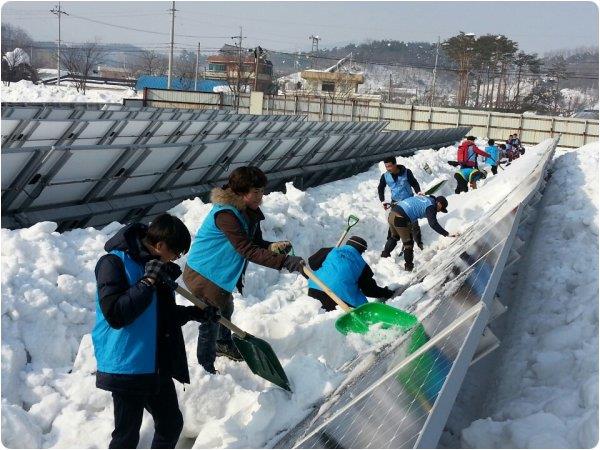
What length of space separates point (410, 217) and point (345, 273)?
10.6ft

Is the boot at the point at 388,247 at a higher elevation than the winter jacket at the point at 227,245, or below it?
below

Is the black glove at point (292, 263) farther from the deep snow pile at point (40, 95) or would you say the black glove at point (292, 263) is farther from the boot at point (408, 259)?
the deep snow pile at point (40, 95)

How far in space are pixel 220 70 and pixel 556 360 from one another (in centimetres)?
9174

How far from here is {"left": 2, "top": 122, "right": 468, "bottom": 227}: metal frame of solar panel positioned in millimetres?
7031

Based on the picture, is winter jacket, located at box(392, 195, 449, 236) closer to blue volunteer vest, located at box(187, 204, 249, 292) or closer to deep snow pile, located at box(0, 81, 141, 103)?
blue volunteer vest, located at box(187, 204, 249, 292)

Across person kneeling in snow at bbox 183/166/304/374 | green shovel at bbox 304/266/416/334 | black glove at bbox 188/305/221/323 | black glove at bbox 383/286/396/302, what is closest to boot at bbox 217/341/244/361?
person kneeling in snow at bbox 183/166/304/374

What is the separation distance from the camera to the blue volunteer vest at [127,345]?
3.23 meters

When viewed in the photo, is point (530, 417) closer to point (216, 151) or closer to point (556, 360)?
point (556, 360)

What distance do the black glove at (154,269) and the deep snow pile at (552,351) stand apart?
6.64 ft

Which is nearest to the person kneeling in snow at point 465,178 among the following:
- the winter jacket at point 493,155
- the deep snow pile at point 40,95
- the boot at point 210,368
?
the winter jacket at point 493,155

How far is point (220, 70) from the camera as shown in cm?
9300

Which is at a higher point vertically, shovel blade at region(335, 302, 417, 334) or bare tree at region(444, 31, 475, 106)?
bare tree at region(444, 31, 475, 106)

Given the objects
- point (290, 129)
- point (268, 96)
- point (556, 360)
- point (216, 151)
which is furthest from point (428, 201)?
point (268, 96)

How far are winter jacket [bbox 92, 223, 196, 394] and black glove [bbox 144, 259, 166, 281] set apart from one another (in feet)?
0.19
